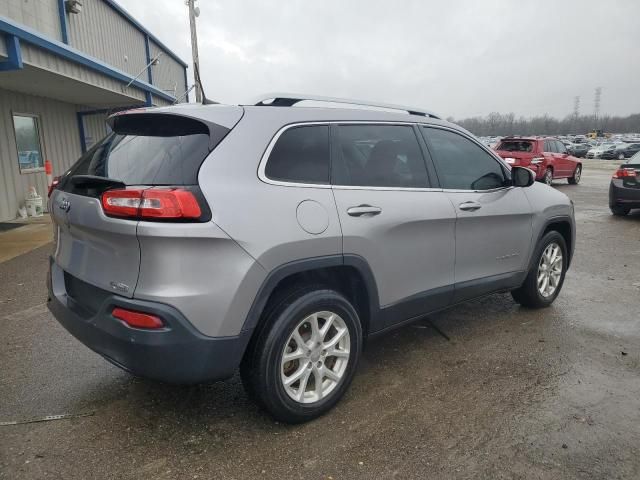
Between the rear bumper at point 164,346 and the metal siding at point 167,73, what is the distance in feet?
64.5

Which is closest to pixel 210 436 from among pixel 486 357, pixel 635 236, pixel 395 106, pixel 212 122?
pixel 212 122

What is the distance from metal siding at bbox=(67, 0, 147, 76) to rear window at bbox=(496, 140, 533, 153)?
515 inches

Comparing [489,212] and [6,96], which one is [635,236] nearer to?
[489,212]

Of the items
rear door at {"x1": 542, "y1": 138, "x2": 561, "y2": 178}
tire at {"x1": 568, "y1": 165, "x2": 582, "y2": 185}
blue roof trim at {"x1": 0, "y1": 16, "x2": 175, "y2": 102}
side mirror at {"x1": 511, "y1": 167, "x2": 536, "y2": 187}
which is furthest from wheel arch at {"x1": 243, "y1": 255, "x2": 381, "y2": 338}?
tire at {"x1": 568, "y1": 165, "x2": 582, "y2": 185}

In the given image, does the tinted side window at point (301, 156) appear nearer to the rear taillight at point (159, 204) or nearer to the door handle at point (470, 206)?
the rear taillight at point (159, 204)

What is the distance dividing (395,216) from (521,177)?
1681 mm

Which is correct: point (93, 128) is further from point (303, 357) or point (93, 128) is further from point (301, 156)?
point (303, 357)

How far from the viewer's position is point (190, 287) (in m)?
2.25

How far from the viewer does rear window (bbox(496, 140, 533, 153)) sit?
16422mm

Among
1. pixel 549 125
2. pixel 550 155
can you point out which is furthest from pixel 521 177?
pixel 549 125

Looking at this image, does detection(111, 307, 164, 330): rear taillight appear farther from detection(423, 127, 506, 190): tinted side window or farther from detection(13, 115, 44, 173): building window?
detection(13, 115, 44, 173): building window

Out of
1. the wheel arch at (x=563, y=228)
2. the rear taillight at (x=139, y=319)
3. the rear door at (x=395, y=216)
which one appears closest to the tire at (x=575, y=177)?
the wheel arch at (x=563, y=228)

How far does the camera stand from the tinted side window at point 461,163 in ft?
11.9

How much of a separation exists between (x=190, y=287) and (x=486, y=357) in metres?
2.42
